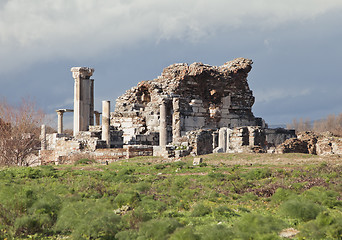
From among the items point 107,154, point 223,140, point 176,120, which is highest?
point 176,120

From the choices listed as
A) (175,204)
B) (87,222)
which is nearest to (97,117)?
(175,204)

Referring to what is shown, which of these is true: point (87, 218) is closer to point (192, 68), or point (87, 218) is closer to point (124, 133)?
point (124, 133)

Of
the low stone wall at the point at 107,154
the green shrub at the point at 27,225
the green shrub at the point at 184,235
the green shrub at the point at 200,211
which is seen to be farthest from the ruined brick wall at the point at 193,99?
the green shrub at the point at 184,235

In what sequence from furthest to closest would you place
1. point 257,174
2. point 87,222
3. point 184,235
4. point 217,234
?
point 257,174 → point 87,222 → point 217,234 → point 184,235

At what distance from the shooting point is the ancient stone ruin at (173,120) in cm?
2905

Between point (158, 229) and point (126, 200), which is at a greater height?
point (126, 200)

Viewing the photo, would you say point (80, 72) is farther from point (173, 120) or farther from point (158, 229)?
point (158, 229)

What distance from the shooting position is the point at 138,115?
123ft

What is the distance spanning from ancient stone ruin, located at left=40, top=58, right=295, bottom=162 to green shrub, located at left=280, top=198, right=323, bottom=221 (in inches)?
678

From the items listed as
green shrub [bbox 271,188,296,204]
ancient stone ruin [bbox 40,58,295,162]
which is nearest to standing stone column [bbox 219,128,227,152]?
ancient stone ruin [bbox 40,58,295,162]

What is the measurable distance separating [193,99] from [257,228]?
98.3ft

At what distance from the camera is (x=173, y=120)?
33.8 m

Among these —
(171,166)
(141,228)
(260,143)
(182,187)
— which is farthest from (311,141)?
(141,228)

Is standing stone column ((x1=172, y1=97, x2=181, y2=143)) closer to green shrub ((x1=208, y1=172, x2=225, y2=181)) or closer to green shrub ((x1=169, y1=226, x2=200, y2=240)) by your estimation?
green shrub ((x1=208, y1=172, x2=225, y2=181))
